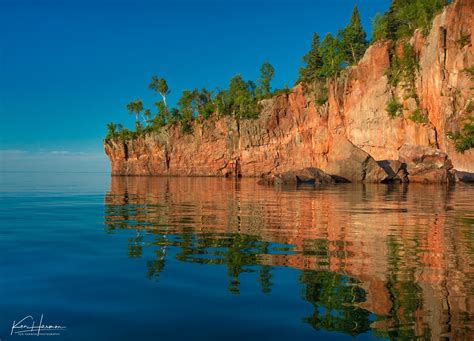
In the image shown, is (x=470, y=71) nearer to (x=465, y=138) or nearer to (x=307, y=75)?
(x=465, y=138)

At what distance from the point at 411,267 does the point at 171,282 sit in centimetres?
360

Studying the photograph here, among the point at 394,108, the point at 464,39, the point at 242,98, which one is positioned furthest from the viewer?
the point at 242,98

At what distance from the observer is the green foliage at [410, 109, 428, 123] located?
157 feet

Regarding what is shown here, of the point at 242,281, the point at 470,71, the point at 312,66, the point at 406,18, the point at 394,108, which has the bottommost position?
the point at 242,281

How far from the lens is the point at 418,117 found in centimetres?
4812

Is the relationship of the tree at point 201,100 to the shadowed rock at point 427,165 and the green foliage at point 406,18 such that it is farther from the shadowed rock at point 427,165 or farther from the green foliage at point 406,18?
the shadowed rock at point 427,165

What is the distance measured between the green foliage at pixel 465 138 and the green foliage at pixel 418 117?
6.53 metres

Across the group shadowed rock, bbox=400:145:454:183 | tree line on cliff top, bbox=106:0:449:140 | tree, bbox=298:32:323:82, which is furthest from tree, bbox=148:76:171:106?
shadowed rock, bbox=400:145:454:183

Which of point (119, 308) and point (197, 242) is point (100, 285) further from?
point (197, 242)

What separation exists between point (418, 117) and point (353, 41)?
2619 cm

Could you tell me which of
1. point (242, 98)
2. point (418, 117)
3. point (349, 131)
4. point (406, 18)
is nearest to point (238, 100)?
point (242, 98)

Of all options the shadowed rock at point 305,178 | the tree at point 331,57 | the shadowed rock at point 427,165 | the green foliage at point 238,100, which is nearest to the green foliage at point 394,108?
the shadowed rock at point 427,165

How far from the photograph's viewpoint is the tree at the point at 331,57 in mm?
67188

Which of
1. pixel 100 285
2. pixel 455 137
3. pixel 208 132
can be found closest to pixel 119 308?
pixel 100 285
